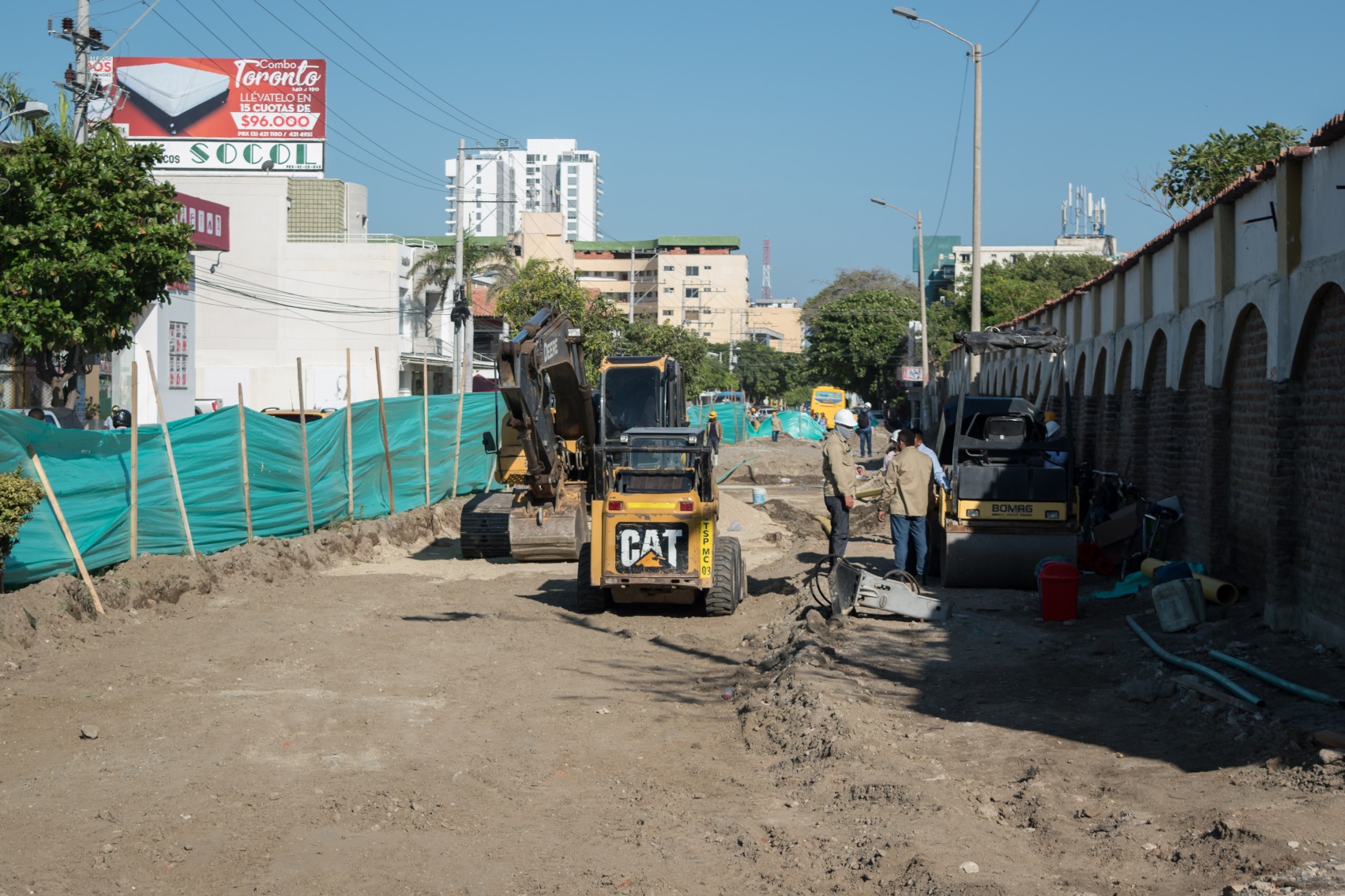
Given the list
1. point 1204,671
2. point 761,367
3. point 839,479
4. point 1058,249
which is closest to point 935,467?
point 839,479

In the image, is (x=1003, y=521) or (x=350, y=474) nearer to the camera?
(x=1003, y=521)

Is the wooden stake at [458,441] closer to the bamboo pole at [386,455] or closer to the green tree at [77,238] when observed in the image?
the bamboo pole at [386,455]

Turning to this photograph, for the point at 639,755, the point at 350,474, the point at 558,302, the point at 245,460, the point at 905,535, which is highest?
the point at 558,302

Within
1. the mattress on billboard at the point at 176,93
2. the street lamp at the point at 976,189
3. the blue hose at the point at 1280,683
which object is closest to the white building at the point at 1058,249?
the mattress on billboard at the point at 176,93

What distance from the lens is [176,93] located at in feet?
176

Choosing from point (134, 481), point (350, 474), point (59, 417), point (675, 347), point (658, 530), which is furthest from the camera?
point (675, 347)

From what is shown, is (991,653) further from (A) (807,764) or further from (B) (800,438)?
(B) (800,438)

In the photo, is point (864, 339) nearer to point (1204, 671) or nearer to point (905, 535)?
point (905, 535)

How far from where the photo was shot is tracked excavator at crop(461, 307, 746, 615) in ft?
41.4

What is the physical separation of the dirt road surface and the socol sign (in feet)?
145

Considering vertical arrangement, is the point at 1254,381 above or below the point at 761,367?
below

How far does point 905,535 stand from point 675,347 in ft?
189

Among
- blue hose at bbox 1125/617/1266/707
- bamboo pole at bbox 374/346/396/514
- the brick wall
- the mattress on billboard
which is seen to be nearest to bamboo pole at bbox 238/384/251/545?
bamboo pole at bbox 374/346/396/514

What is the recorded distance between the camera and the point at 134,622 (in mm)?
12070
